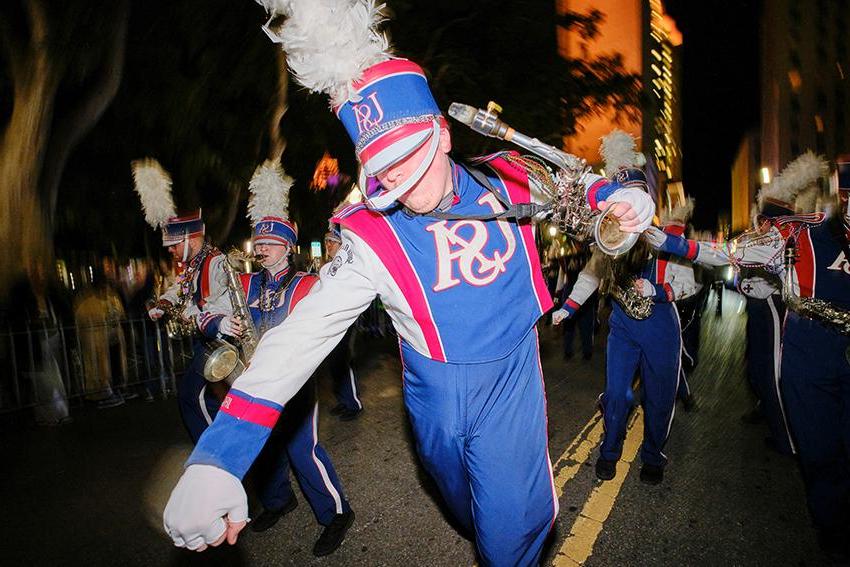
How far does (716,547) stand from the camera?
9.81 feet

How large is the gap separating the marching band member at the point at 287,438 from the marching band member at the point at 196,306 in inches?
10.7

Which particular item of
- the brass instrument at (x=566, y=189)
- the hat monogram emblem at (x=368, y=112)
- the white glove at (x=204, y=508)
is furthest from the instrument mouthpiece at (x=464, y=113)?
the white glove at (x=204, y=508)

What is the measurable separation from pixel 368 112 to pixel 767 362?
5209mm

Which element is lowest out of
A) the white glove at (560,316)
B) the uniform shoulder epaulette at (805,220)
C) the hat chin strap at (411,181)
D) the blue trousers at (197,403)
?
the blue trousers at (197,403)

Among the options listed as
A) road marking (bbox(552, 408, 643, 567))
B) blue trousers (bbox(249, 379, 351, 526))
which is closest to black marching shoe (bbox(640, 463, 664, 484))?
road marking (bbox(552, 408, 643, 567))

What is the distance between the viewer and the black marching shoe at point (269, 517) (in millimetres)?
3469

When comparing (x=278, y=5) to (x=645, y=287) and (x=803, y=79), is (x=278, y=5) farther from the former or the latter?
(x=803, y=79)

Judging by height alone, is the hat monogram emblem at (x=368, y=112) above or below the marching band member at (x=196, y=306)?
above

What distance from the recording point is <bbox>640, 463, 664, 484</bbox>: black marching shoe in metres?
3.87

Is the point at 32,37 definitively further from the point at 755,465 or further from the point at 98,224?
the point at 755,465

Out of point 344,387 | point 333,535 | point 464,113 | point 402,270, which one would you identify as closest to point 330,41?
point 464,113

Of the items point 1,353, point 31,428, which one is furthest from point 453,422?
point 1,353

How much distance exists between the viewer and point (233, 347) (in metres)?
3.17

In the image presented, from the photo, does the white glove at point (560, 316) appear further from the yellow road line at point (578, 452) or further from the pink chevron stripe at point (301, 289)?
the pink chevron stripe at point (301, 289)
